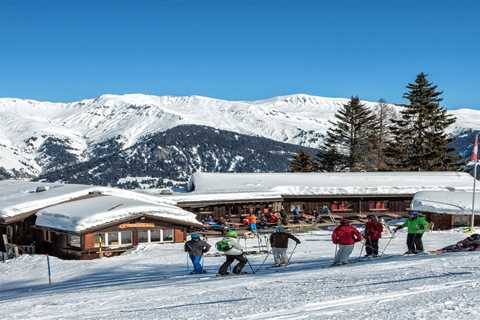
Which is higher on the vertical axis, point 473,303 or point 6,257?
point 473,303

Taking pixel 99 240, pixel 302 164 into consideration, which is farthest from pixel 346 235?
pixel 302 164

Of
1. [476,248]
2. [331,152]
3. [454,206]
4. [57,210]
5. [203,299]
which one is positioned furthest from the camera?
[331,152]

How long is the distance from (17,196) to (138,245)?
11102 mm

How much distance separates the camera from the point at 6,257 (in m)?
28.3

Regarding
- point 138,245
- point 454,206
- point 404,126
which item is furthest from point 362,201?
point 138,245

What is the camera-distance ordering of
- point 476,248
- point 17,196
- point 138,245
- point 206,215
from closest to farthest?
point 476,248, point 138,245, point 17,196, point 206,215

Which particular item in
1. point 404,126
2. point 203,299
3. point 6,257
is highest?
point 404,126

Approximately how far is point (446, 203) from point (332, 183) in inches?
419

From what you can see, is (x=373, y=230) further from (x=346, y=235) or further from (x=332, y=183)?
(x=332, y=183)

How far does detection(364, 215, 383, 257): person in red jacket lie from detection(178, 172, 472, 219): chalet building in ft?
67.4

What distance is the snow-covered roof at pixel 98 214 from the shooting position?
26594 mm

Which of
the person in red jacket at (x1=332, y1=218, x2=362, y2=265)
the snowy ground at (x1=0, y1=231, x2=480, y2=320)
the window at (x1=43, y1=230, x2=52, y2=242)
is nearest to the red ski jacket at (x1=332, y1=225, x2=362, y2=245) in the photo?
the person in red jacket at (x1=332, y1=218, x2=362, y2=265)

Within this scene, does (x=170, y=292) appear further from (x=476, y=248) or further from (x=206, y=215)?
(x=206, y=215)

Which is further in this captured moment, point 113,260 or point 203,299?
point 113,260
